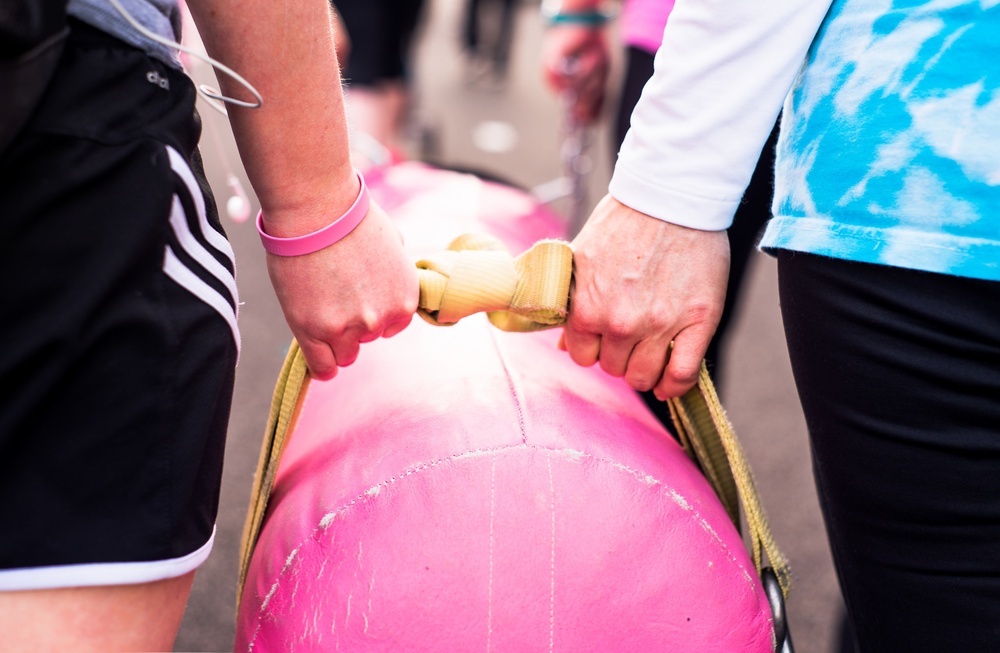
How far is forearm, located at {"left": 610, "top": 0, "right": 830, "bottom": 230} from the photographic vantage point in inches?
28.4

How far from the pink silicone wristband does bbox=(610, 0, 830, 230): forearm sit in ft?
0.82

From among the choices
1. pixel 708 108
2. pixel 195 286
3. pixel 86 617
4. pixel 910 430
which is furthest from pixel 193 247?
pixel 910 430

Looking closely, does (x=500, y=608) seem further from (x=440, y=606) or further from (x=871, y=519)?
(x=871, y=519)

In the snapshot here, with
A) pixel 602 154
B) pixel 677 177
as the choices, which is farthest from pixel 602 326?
pixel 602 154

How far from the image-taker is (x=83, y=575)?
580 mm

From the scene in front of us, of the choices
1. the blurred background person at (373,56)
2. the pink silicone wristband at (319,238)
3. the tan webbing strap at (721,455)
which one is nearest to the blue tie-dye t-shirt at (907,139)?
the tan webbing strap at (721,455)

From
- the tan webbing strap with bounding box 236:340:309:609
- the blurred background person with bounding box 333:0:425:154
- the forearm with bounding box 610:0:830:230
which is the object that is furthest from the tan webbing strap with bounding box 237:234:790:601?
the blurred background person with bounding box 333:0:425:154

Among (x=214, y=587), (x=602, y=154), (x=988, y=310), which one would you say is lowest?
(x=602, y=154)

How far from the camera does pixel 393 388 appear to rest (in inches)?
33.7

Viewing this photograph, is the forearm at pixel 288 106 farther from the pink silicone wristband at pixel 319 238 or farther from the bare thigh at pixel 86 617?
the bare thigh at pixel 86 617

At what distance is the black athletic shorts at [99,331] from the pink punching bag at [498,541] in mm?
123

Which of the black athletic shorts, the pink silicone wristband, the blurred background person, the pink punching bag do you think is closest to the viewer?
the black athletic shorts

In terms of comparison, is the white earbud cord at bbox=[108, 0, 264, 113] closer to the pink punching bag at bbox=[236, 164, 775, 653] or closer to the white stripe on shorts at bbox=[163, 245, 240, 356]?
the white stripe on shorts at bbox=[163, 245, 240, 356]

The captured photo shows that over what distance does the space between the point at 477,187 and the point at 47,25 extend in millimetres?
918
